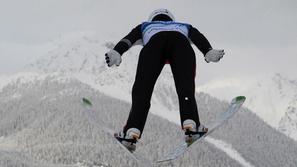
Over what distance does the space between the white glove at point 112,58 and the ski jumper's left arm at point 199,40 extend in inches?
55.3

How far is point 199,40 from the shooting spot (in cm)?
1107

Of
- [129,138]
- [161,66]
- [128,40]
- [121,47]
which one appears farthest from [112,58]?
[129,138]

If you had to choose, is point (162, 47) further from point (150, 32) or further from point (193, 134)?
point (193, 134)

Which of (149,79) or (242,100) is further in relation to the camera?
(242,100)

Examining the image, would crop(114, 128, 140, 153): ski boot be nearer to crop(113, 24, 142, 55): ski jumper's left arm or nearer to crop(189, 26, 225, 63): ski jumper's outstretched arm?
crop(113, 24, 142, 55): ski jumper's left arm

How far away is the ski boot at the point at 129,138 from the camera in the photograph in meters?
10.8

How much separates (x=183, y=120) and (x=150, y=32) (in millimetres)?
1624

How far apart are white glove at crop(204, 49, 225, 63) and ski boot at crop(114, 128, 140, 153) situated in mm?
1710

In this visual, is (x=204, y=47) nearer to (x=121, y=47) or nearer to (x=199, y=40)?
(x=199, y=40)

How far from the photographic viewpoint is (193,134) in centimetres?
1078

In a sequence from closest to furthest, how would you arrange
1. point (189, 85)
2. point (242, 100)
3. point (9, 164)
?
point (189, 85)
point (242, 100)
point (9, 164)

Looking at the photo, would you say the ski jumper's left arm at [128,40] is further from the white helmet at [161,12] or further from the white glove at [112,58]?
the white helmet at [161,12]

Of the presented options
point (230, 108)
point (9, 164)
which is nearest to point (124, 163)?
point (9, 164)

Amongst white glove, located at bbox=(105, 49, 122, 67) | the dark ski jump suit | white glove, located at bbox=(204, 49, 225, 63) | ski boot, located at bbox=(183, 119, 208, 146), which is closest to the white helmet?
the dark ski jump suit
